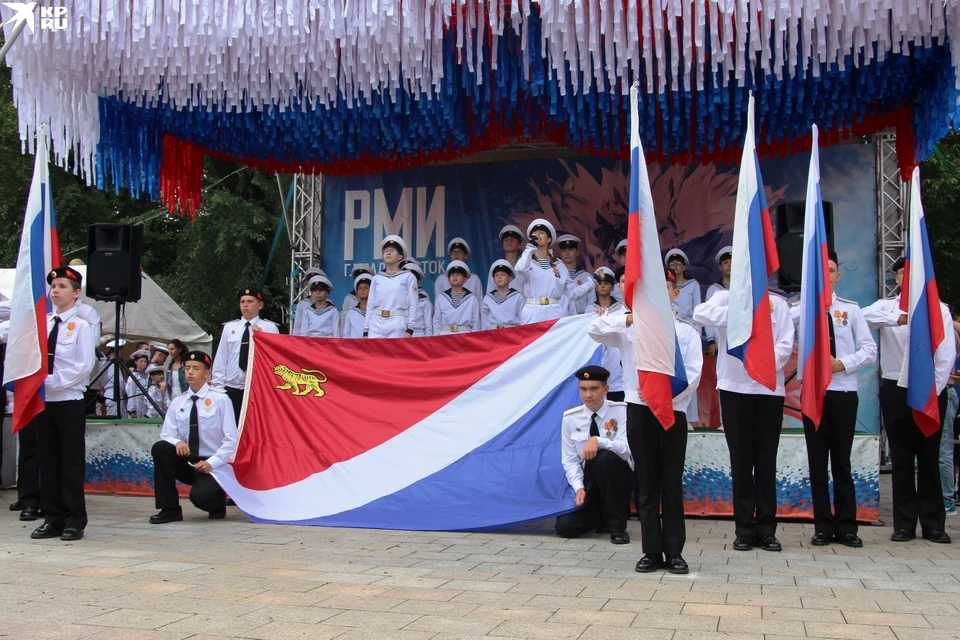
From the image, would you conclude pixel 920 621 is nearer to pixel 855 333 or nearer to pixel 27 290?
pixel 855 333

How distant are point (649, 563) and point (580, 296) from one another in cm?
432

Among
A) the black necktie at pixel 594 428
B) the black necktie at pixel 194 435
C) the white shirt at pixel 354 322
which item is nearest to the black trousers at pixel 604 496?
the black necktie at pixel 594 428

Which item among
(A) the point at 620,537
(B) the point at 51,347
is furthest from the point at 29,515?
(A) the point at 620,537

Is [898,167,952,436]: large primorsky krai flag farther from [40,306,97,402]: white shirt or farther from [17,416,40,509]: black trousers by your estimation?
[17,416,40,509]: black trousers

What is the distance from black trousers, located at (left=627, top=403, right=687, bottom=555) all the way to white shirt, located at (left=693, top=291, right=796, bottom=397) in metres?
0.87

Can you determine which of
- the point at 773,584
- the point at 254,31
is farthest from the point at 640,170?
the point at 254,31

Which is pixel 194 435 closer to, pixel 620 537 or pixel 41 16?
pixel 620 537

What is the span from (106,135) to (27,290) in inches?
125

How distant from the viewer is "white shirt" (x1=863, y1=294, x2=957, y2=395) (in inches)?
243

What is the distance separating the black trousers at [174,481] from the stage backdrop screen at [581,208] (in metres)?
4.39

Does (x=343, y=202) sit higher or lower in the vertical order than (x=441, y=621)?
higher

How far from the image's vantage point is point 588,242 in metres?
10.4

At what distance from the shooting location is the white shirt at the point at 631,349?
4984mm

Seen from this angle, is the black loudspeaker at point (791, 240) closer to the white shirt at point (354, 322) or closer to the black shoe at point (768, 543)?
the black shoe at point (768, 543)
